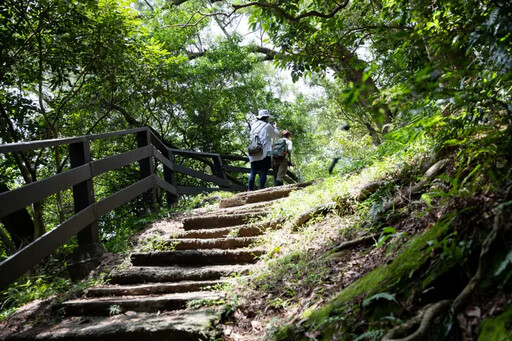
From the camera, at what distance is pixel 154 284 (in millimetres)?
4250

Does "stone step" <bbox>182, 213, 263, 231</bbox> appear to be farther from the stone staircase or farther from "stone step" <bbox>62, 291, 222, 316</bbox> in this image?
"stone step" <bbox>62, 291, 222, 316</bbox>

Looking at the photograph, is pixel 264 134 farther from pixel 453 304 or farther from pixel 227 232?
pixel 453 304

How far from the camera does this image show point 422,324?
73.2 inches

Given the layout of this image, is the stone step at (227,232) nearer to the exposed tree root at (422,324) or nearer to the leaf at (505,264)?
the exposed tree root at (422,324)

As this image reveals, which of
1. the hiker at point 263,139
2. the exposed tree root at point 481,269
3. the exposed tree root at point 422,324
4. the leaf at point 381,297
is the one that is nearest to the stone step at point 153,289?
the leaf at point 381,297

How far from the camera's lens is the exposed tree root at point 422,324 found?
182 centimetres

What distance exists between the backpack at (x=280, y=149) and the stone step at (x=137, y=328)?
20.7ft

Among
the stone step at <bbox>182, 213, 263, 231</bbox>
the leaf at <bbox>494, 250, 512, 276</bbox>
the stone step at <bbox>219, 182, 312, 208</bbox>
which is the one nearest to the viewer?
the leaf at <bbox>494, 250, 512, 276</bbox>

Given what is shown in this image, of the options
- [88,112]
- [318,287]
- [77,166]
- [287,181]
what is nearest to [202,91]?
[88,112]

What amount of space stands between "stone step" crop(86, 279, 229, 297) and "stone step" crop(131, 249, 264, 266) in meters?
0.55

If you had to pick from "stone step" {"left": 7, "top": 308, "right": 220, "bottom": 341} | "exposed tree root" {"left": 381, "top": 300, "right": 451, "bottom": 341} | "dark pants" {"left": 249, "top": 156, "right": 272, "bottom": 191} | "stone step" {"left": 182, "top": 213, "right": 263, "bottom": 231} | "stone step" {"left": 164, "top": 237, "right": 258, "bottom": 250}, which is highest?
"dark pants" {"left": 249, "top": 156, "right": 272, "bottom": 191}

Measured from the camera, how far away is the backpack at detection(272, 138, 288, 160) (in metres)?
9.45

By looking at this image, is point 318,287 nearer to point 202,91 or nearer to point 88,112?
point 88,112

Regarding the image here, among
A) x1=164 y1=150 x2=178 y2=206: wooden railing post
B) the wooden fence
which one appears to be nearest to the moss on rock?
the wooden fence
